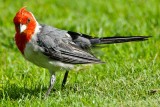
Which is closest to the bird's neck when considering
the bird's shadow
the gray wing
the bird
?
the bird

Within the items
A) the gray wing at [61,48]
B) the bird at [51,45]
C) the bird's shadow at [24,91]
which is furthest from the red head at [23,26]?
the bird's shadow at [24,91]

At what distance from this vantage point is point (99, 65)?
7.69 metres

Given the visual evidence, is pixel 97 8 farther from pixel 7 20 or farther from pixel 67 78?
pixel 67 78

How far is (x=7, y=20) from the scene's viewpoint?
32.3 feet

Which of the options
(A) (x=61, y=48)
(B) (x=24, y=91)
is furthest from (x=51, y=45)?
(B) (x=24, y=91)

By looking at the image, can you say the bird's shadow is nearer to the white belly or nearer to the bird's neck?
the white belly

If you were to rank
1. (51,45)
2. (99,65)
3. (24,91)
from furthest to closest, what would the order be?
1. (99,65)
2. (24,91)
3. (51,45)

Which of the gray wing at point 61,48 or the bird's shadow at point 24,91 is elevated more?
the gray wing at point 61,48

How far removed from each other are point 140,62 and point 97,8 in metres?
3.27

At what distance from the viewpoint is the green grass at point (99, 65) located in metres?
6.29

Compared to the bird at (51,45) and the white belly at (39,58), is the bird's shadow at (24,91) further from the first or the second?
the white belly at (39,58)

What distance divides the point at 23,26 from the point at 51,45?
0.43 metres

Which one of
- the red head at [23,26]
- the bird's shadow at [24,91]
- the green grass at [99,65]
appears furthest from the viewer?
the bird's shadow at [24,91]

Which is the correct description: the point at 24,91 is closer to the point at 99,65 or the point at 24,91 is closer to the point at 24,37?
the point at 24,37
